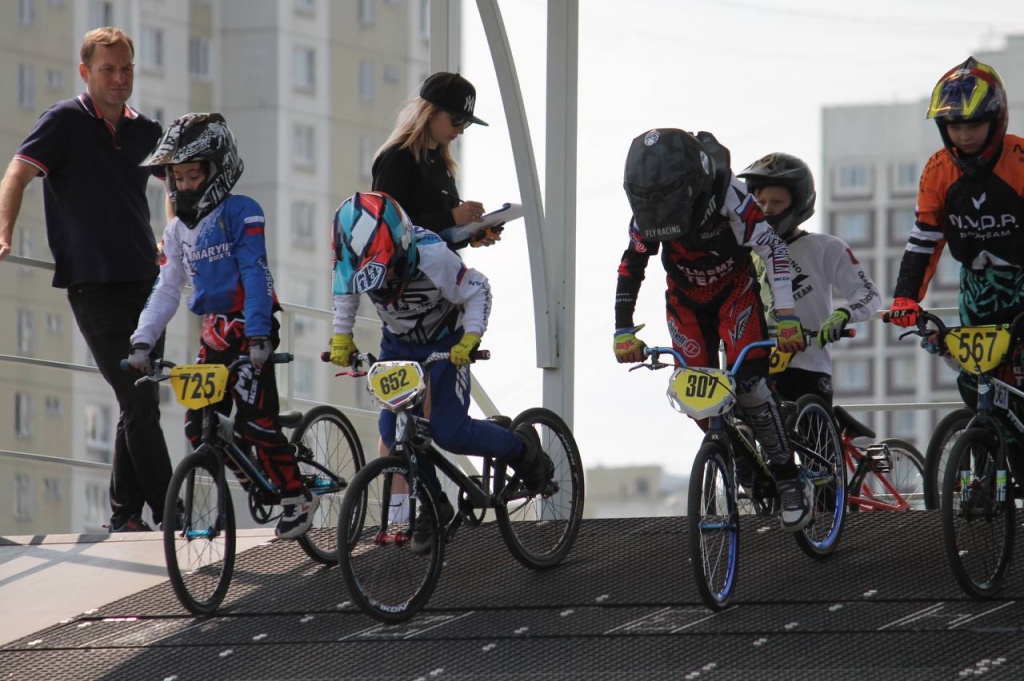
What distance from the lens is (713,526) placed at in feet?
20.1

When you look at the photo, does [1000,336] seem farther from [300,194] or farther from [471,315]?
[300,194]

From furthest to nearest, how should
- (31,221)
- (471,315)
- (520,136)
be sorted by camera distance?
(31,221)
(520,136)
(471,315)

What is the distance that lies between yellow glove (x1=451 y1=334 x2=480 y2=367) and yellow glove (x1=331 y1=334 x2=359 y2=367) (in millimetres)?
429

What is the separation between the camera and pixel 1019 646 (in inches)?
223

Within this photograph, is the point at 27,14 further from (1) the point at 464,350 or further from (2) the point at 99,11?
(1) the point at 464,350

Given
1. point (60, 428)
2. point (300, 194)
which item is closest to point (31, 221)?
point (60, 428)

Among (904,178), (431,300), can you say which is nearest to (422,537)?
(431,300)

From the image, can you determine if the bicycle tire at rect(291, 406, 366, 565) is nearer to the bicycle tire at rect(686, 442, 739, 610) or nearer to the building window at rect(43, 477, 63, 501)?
the bicycle tire at rect(686, 442, 739, 610)

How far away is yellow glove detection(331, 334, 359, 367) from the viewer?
670 centimetres

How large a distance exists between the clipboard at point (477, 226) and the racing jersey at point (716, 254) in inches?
34.8

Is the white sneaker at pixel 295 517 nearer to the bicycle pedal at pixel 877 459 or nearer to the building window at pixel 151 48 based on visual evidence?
the bicycle pedal at pixel 877 459

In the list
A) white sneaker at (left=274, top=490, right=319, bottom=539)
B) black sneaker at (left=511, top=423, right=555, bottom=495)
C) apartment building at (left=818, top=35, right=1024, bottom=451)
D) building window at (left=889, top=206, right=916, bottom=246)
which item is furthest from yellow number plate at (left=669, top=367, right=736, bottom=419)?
building window at (left=889, top=206, right=916, bottom=246)

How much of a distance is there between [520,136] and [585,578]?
2572 mm

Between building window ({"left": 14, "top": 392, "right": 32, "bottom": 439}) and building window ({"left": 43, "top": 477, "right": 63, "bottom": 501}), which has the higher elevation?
building window ({"left": 14, "top": 392, "right": 32, "bottom": 439})
